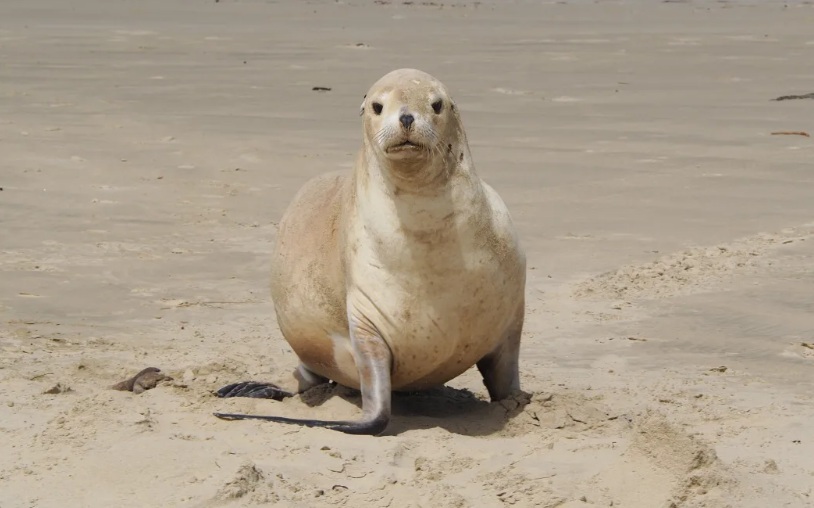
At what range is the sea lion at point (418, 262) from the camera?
4852 millimetres

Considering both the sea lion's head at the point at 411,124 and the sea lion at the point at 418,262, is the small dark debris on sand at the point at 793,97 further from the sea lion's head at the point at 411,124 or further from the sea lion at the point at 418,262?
the sea lion's head at the point at 411,124

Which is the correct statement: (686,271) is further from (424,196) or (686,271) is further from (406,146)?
(406,146)

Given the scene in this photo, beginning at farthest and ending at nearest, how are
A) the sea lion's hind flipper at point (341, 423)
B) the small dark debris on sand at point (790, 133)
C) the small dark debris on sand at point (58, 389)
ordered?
the small dark debris on sand at point (790, 133) → the small dark debris on sand at point (58, 389) → the sea lion's hind flipper at point (341, 423)

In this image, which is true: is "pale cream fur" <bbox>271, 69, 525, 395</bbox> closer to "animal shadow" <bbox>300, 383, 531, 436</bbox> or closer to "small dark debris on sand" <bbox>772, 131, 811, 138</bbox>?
"animal shadow" <bbox>300, 383, 531, 436</bbox>

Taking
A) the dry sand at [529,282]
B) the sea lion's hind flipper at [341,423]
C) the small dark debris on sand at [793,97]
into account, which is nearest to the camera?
the dry sand at [529,282]

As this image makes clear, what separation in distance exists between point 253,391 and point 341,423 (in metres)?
0.75

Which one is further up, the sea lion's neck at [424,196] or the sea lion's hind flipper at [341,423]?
the sea lion's neck at [424,196]

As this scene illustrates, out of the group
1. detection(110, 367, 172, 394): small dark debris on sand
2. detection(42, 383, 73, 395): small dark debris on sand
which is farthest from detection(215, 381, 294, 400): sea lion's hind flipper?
detection(42, 383, 73, 395): small dark debris on sand

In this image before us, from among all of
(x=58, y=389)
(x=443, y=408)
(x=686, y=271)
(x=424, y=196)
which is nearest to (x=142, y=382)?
(x=58, y=389)

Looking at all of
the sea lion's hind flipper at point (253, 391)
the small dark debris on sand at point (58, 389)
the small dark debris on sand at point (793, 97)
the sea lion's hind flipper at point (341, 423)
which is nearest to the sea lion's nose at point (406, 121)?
the sea lion's hind flipper at point (341, 423)

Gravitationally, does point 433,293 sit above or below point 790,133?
above

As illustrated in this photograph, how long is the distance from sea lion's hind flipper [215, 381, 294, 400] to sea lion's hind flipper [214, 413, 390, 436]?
1.46 ft

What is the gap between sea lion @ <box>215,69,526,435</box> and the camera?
4.85m

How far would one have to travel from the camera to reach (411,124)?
469 cm
